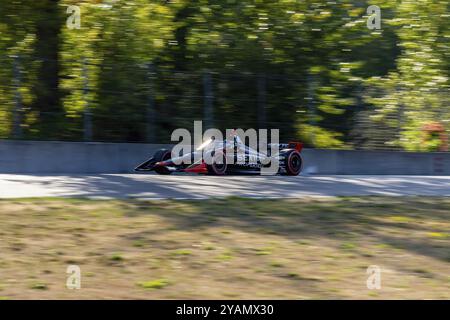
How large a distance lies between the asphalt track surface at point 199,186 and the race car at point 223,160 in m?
0.29

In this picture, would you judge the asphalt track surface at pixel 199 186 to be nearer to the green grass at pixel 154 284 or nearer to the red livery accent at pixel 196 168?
the red livery accent at pixel 196 168

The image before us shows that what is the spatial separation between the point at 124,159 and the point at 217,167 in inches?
87.6

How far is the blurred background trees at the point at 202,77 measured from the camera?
14.2m

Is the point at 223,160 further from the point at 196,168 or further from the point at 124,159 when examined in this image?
the point at 124,159

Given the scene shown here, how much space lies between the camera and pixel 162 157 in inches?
539

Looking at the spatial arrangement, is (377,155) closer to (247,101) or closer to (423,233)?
(247,101)

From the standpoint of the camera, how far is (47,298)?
5719 mm

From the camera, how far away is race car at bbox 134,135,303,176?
13.4 meters

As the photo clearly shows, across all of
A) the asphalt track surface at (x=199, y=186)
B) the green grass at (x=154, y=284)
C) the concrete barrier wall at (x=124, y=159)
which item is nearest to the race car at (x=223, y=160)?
the asphalt track surface at (x=199, y=186)

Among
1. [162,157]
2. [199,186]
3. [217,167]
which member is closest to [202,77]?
[162,157]

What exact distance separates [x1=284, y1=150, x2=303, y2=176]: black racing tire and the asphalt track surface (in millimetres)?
731
